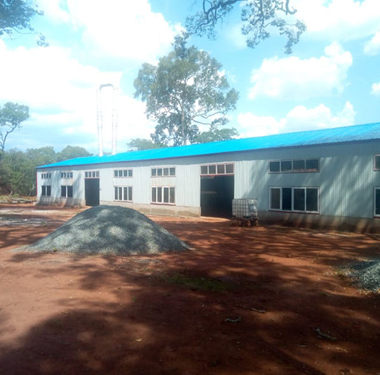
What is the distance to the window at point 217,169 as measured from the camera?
2253 cm

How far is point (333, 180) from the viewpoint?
56.4 ft

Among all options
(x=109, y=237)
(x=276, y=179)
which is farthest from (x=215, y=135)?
(x=109, y=237)

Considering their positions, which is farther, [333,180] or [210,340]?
[333,180]

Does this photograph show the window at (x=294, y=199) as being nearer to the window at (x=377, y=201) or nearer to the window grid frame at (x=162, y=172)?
the window at (x=377, y=201)

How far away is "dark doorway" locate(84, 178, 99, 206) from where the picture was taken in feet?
111

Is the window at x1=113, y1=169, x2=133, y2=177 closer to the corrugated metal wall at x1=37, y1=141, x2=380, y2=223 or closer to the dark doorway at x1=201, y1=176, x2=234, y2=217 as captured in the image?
the corrugated metal wall at x1=37, y1=141, x2=380, y2=223

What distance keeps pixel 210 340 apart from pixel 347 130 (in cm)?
1831

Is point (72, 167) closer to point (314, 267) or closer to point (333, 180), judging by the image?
point (333, 180)

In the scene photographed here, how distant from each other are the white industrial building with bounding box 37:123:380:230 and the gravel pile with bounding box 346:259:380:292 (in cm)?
836

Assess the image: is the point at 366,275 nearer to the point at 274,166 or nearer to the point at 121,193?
the point at 274,166

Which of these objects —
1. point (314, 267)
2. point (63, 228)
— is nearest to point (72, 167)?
point (63, 228)

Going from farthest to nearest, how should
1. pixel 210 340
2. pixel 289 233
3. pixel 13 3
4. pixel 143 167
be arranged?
pixel 143 167 → pixel 13 3 → pixel 289 233 → pixel 210 340

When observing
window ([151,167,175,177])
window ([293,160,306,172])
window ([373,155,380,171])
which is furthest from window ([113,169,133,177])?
window ([373,155,380,171])

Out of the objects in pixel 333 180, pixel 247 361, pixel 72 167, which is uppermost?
pixel 72 167
